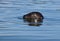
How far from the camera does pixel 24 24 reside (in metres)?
8.93

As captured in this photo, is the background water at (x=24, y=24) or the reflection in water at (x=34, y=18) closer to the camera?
the background water at (x=24, y=24)

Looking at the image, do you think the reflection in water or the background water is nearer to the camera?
the background water

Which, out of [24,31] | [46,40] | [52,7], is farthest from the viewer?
[52,7]

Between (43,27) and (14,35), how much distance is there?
0.96m

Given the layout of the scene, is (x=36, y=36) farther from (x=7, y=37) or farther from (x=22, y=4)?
(x=22, y=4)

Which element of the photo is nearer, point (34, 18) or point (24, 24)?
point (24, 24)

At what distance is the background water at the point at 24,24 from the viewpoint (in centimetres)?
791

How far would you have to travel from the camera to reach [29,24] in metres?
8.98

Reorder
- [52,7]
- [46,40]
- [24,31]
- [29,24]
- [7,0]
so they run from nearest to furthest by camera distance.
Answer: [46,40], [24,31], [29,24], [52,7], [7,0]

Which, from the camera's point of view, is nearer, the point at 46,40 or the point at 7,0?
the point at 46,40

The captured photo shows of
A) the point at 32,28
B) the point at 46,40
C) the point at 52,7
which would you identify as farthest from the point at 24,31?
the point at 52,7

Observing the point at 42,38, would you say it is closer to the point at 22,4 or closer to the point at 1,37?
the point at 1,37

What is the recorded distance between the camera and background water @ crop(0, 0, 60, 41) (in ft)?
26.0

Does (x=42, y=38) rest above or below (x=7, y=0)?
below
